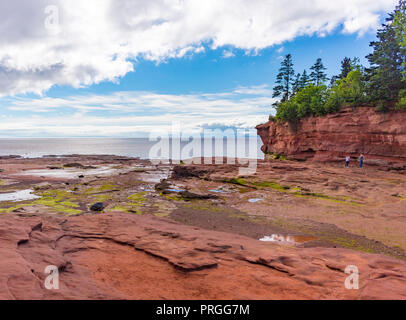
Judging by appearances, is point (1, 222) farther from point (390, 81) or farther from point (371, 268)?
point (390, 81)

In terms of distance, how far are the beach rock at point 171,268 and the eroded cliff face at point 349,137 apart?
30360mm

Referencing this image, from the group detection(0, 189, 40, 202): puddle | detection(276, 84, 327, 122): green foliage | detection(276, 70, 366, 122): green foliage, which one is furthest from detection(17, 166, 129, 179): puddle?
detection(276, 70, 366, 122): green foliage

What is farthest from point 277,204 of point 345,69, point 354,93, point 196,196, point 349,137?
point 345,69

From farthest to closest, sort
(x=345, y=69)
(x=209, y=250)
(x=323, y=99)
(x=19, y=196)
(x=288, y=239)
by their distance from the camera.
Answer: (x=345, y=69)
(x=323, y=99)
(x=19, y=196)
(x=288, y=239)
(x=209, y=250)

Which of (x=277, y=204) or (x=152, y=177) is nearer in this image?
(x=277, y=204)

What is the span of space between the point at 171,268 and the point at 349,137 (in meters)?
37.3

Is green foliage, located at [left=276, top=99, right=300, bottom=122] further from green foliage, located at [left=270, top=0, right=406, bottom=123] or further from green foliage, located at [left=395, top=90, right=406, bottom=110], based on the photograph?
green foliage, located at [left=395, top=90, right=406, bottom=110]

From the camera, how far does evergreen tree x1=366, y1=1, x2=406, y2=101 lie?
31.2 metres

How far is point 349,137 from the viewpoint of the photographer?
34.9 meters

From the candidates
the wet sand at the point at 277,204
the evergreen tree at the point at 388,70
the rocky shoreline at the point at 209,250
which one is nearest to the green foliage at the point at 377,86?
the evergreen tree at the point at 388,70

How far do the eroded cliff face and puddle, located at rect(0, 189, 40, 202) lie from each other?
4050 centimetres

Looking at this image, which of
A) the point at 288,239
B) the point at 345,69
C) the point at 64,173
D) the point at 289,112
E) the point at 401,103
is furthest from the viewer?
the point at 345,69

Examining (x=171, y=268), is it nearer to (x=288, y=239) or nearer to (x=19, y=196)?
(x=288, y=239)

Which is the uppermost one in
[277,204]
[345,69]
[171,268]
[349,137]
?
[345,69]
